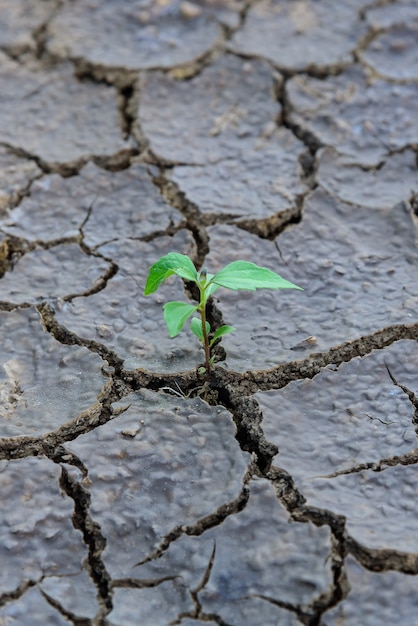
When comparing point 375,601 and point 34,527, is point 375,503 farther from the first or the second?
point 34,527

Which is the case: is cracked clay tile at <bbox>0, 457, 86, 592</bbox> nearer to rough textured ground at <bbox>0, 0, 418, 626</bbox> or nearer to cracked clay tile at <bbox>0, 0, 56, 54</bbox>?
rough textured ground at <bbox>0, 0, 418, 626</bbox>

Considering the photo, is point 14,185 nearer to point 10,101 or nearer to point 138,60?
point 10,101

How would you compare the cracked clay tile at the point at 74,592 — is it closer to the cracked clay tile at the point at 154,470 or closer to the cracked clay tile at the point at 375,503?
the cracked clay tile at the point at 154,470

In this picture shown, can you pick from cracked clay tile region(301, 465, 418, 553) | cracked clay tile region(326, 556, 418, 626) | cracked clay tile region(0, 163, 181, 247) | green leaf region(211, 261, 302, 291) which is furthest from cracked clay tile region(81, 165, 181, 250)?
cracked clay tile region(326, 556, 418, 626)

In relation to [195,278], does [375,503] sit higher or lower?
lower

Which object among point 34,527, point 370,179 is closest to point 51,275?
point 34,527

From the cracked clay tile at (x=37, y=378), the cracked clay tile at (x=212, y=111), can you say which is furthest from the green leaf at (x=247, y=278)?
the cracked clay tile at (x=212, y=111)

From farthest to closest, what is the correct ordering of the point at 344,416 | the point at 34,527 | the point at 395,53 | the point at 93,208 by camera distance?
1. the point at 395,53
2. the point at 93,208
3. the point at 344,416
4. the point at 34,527

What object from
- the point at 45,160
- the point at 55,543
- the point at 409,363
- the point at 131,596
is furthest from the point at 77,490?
the point at 45,160
